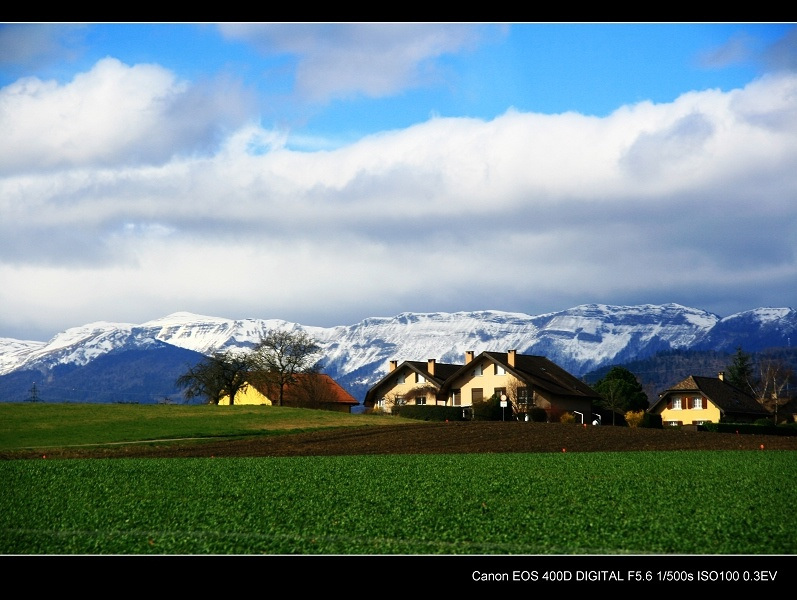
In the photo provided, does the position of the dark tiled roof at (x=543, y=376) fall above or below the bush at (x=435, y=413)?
above

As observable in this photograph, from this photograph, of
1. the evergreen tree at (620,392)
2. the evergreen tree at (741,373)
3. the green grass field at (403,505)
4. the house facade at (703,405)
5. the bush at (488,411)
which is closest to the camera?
the green grass field at (403,505)

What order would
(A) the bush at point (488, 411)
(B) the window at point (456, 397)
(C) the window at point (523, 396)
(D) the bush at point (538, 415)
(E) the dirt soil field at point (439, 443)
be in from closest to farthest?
(E) the dirt soil field at point (439, 443) < (A) the bush at point (488, 411) < (D) the bush at point (538, 415) < (C) the window at point (523, 396) < (B) the window at point (456, 397)

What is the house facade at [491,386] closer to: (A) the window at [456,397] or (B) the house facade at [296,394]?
(A) the window at [456,397]

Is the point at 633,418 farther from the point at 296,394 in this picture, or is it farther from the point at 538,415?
the point at 296,394

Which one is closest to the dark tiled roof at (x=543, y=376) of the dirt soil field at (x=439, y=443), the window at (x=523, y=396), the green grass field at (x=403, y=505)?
the window at (x=523, y=396)

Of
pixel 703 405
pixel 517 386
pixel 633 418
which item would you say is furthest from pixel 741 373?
pixel 517 386

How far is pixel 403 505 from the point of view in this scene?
60.2 feet

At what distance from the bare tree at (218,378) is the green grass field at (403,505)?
58.4 metres

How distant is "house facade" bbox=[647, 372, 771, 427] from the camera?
88188 mm

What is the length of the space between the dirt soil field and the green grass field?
5857 millimetres

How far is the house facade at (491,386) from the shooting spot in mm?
77625
